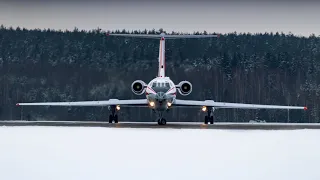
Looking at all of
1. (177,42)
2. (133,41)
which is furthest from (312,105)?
(133,41)

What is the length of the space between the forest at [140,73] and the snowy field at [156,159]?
275 ft

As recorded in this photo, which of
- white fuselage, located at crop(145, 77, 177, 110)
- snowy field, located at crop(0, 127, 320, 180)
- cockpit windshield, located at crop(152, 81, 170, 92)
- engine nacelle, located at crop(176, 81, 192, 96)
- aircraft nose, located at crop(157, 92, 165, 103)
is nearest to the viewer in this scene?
snowy field, located at crop(0, 127, 320, 180)

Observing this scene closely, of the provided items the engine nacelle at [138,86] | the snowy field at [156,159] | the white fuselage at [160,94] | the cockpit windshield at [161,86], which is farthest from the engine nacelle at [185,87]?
the snowy field at [156,159]

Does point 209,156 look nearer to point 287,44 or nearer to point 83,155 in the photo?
point 83,155

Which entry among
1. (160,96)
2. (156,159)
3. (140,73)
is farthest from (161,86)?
(140,73)

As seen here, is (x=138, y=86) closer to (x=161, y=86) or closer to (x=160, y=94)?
(x=161, y=86)

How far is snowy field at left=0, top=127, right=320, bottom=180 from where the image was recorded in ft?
51.4

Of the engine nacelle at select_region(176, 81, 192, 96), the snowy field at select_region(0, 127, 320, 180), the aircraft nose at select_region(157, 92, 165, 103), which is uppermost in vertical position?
the engine nacelle at select_region(176, 81, 192, 96)

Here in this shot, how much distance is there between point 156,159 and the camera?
18.7 m

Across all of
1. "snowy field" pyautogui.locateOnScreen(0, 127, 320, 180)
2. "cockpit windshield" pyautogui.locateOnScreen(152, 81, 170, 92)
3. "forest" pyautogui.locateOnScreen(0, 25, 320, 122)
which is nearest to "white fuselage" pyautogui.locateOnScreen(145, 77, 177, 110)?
"cockpit windshield" pyautogui.locateOnScreen(152, 81, 170, 92)

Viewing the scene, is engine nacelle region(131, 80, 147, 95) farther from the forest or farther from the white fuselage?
the forest

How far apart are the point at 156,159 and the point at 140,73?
9858cm

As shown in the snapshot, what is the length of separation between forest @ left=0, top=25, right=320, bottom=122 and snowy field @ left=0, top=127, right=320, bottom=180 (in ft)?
275

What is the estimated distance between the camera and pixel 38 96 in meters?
122
